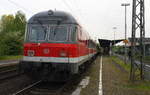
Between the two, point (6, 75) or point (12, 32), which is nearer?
point (6, 75)

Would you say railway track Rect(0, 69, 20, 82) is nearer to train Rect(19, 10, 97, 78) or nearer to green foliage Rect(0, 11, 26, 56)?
train Rect(19, 10, 97, 78)

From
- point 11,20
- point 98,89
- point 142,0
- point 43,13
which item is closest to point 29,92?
point 98,89

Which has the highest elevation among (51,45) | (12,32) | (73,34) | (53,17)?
(12,32)

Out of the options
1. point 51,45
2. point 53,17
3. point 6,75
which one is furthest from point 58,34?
point 6,75

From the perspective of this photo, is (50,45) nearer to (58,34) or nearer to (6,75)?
(58,34)

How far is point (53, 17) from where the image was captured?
30.9 ft

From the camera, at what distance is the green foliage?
3984cm

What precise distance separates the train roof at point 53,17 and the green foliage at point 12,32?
925 inches

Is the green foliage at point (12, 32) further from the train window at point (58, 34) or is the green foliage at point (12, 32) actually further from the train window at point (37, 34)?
the train window at point (58, 34)

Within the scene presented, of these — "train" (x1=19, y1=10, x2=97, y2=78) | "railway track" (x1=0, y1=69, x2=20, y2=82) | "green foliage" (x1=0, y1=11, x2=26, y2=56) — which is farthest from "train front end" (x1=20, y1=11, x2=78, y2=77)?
"green foliage" (x1=0, y1=11, x2=26, y2=56)

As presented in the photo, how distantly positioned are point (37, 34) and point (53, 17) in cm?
107

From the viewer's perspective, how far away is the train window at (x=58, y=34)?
9133mm

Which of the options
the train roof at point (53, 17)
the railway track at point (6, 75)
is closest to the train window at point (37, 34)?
the train roof at point (53, 17)

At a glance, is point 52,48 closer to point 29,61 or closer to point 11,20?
point 29,61
